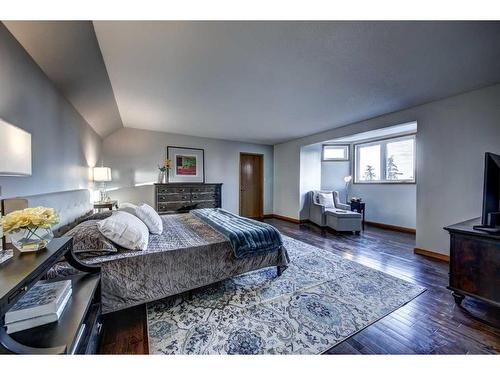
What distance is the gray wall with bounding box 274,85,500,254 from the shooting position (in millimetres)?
2621

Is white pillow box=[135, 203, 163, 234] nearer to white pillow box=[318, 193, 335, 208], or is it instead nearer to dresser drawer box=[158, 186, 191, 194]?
dresser drawer box=[158, 186, 191, 194]

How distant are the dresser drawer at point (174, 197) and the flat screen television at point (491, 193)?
15.6ft

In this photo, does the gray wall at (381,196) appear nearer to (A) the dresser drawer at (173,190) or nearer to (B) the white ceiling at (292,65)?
(B) the white ceiling at (292,65)

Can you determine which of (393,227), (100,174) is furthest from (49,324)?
(393,227)

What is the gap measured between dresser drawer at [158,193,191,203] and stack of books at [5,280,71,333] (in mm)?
3635

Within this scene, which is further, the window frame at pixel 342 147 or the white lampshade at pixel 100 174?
the window frame at pixel 342 147

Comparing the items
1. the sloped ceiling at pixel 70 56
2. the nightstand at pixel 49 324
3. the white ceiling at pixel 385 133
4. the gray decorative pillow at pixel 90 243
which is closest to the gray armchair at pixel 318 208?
the white ceiling at pixel 385 133

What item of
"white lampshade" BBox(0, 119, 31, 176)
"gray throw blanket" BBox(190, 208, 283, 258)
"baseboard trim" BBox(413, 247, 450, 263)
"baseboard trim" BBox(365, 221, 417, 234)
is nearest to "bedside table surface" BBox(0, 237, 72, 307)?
"white lampshade" BBox(0, 119, 31, 176)

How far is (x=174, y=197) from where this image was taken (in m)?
4.74

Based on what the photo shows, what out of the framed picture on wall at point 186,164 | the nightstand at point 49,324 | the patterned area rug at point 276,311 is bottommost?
the patterned area rug at point 276,311

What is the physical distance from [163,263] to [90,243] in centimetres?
56

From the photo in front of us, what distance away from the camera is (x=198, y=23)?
1.56m

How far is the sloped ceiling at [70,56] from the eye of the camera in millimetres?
1450
